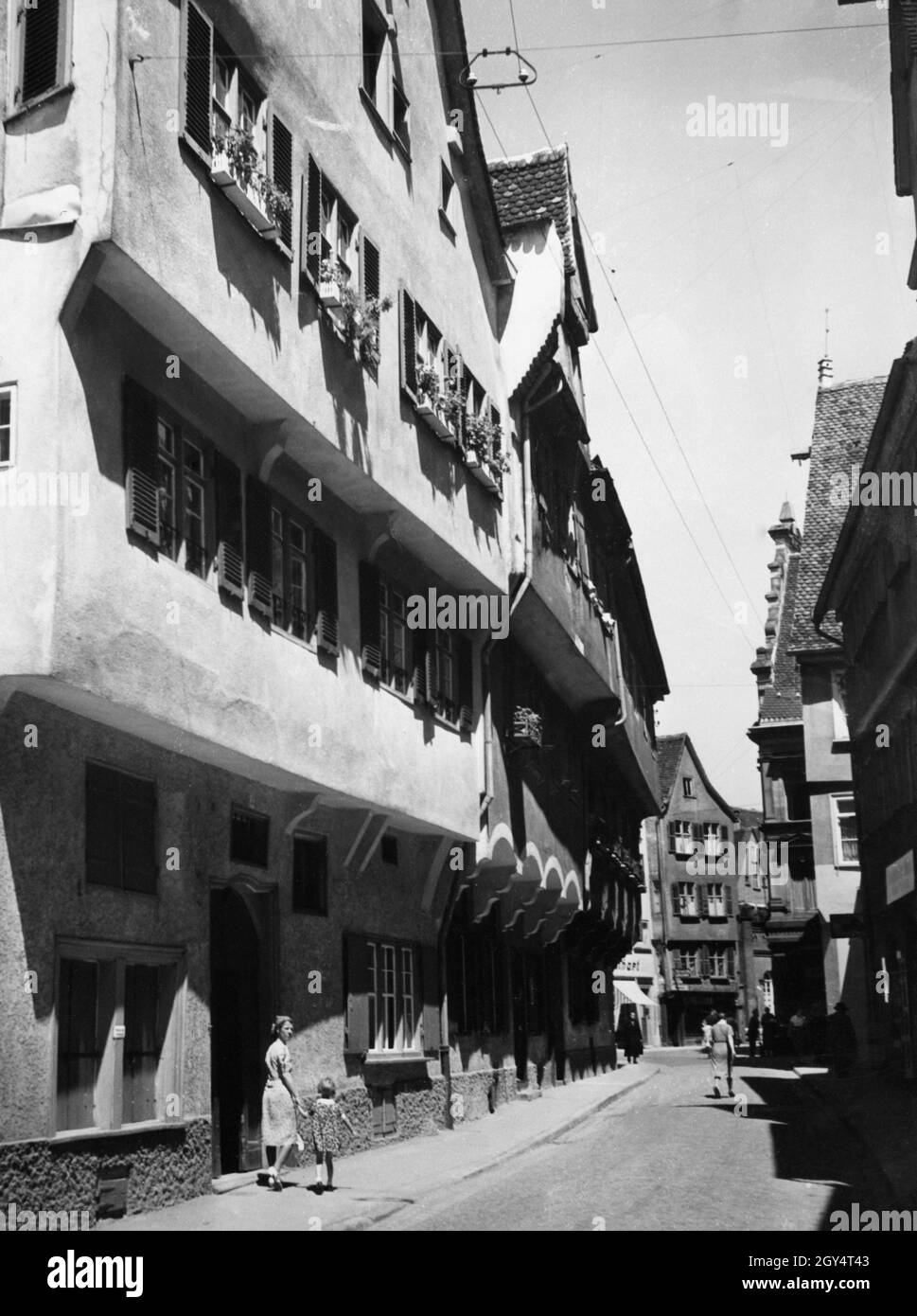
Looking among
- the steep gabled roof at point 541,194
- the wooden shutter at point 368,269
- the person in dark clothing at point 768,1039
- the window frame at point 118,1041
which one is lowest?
the person in dark clothing at point 768,1039

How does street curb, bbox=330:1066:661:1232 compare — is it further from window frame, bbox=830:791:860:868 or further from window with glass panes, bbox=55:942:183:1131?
window frame, bbox=830:791:860:868

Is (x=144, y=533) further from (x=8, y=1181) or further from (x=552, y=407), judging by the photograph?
(x=552, y=407)

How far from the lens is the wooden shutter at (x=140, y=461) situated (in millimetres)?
13719

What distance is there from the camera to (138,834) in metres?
15.0

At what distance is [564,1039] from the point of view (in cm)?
3691

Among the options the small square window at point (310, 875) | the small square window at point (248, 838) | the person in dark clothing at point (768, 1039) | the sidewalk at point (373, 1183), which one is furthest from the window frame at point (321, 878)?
the person in dark clothing at point (768, 1039)

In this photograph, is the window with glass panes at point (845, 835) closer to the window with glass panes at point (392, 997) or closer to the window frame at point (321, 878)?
the window with glass panes at point (392, 997)

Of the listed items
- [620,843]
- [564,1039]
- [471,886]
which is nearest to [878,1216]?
[471,886]

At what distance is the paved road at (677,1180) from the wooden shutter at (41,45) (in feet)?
32.1

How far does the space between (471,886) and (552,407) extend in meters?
8.27

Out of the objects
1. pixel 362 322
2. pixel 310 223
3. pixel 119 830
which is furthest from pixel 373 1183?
pixel 310 223

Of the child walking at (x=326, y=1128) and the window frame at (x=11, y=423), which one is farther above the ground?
the window frame at (x=11, y=423)

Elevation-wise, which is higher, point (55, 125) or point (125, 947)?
point (55, 125)

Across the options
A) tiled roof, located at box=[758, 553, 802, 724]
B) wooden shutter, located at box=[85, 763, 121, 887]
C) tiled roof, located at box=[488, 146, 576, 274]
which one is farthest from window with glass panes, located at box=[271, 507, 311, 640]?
tiled roof, located at box=[758, 553, 802, 724]
